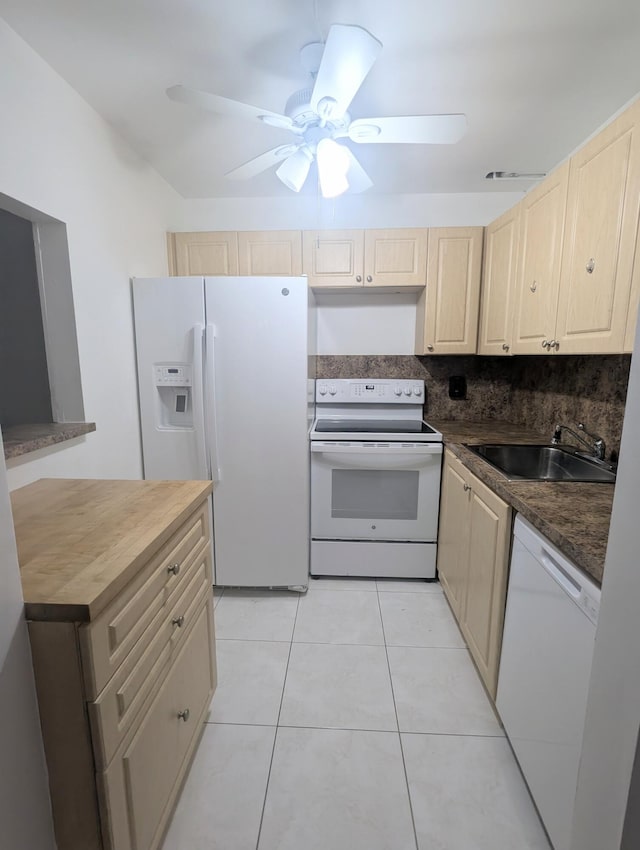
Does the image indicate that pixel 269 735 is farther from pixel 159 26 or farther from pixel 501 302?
pixel 159 26

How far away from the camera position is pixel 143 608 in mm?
873

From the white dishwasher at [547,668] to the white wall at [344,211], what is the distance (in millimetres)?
2203

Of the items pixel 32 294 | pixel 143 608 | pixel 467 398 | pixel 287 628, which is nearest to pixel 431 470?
pixel 467 398

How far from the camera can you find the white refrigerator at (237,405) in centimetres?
194

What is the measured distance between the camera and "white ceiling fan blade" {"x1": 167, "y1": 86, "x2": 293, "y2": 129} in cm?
119

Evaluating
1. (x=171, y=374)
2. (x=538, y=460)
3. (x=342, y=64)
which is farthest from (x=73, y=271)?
(x=538, y=460)

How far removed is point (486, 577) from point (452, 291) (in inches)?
67.1

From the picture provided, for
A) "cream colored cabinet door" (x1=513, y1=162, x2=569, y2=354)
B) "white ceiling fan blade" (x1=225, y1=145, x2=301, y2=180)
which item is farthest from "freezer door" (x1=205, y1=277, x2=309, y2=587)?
"cream colored cabinet door" (x1=513, y1=162, x2=569, y2=354)

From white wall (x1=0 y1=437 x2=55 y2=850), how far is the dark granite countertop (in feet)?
3.86

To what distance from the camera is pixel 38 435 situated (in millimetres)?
1410

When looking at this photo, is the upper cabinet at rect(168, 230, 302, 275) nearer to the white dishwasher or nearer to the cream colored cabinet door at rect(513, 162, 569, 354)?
the cream colored cabinet door at rect(513, 162, 569, 354)

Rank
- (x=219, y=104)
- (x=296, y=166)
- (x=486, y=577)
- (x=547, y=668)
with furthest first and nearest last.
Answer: (x=296, y=166) → (x=486, y=577) → (x=219, y=104) → (x=547, y=668)

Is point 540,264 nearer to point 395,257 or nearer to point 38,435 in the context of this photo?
point 395,257

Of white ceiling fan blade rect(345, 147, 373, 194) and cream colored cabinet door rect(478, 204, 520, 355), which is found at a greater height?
white ceiling fan blade rect(345, 147, 373, 194)
